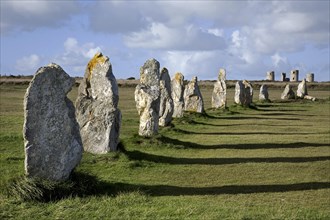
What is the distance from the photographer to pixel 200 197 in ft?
38.8

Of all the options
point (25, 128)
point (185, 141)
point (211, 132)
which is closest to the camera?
point (25, 128)

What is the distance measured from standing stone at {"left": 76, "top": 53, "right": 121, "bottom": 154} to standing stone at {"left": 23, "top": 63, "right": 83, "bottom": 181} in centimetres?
435

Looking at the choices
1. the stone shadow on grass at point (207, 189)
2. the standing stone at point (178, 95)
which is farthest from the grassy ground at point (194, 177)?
the standing stone at point (178, 95)

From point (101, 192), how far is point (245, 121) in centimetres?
1991

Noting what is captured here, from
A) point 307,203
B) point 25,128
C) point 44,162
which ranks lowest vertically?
point 307,203

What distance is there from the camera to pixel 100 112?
16562 millimetres

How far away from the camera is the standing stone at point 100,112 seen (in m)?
16.4

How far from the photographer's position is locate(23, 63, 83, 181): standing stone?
37.2 ft

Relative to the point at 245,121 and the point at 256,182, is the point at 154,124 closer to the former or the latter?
the point at 256,182

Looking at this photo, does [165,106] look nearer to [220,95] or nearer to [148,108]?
[148,108]

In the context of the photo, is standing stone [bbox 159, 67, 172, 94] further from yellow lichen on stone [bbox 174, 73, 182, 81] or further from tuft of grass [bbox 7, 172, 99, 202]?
tuft of grass [bbox 7, 172, 99, 202]

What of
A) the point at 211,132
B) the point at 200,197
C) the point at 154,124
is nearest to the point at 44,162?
the point at 200,197

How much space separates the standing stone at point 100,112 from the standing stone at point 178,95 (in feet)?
39.8

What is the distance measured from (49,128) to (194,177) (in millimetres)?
4541
